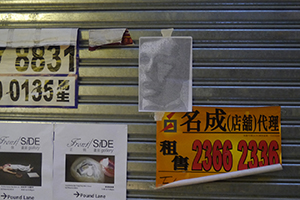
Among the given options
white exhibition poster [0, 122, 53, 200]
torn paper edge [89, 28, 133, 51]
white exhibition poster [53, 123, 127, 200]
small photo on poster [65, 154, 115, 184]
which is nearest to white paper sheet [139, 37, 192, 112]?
torn paper edge [89, 28, 133, 51]

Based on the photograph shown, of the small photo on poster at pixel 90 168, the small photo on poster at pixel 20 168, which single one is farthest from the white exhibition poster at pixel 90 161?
the small photo on poster at pixel 20 168

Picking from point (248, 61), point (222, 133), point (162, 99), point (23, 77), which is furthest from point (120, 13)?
point (222, 133)

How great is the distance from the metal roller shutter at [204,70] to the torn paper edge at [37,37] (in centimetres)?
7

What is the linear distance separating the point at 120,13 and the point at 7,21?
1078mm

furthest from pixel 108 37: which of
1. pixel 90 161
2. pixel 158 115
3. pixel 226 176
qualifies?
pixel 226 176

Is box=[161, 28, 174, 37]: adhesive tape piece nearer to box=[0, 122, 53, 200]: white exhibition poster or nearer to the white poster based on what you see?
the white poster

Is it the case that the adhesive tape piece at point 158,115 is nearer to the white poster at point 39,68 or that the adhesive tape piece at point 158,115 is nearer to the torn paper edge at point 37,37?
the white poster at point 39,68

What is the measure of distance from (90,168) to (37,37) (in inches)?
51.1

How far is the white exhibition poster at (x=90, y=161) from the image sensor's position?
249 centimetres

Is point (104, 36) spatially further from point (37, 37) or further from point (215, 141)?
point (215, 141)

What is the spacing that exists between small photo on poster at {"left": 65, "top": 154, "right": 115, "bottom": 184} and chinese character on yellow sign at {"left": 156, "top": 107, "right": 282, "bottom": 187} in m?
0.45

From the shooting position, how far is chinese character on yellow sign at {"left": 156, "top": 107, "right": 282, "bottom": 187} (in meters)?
2.42

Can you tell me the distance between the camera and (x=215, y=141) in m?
2.44

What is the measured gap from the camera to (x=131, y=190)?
2.50m
